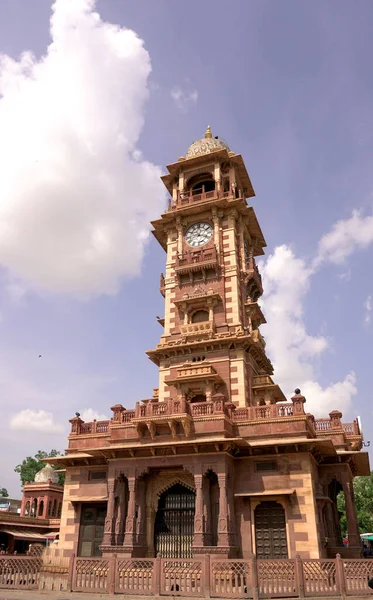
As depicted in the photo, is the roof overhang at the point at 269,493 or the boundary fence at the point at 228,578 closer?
the boundary fence at the point at 228,578

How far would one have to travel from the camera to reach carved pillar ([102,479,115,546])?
2091 cm

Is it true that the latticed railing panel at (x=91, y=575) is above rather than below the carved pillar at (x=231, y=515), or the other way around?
below

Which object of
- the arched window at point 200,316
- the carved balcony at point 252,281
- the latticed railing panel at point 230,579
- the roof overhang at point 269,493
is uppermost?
the carved balcony at point 252,281

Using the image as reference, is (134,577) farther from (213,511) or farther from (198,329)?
(198,329)

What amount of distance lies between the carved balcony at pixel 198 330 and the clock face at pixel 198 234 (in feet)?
20.1

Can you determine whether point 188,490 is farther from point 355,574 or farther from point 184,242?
point 184,242

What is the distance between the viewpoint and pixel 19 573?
17562 millimetres

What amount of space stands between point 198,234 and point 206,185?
15.7 ft

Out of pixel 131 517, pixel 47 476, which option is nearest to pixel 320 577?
pixel 131 517

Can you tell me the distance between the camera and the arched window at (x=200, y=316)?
30.7m

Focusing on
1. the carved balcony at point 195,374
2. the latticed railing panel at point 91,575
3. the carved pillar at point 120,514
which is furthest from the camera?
the carved balcony at point 195,374

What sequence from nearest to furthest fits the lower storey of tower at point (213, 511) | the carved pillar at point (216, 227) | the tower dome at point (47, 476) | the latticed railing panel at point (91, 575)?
the latticed railing panel at point (91, 575), the lower storey of tower at point (213, 511), the carved pillar at point (216, 227), the tower dome at point (47, 476)

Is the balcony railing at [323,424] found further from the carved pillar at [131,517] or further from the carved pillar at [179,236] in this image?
the carved pillar at [179,236]

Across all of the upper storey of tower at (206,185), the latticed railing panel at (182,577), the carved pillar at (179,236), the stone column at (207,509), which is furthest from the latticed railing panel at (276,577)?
the upper storey of tower at (206,185)
